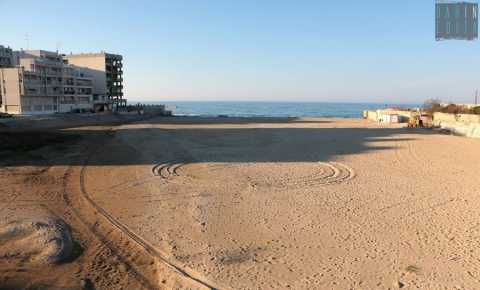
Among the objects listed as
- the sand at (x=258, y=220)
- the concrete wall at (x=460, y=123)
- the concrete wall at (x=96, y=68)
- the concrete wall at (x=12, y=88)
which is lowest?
the sand at (x=258, y=220)

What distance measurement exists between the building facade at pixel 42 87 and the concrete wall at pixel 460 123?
177 feet

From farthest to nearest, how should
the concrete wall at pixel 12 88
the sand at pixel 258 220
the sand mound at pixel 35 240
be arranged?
the concrete wall at pixel 12 88
the sand mound at pixel 35 240
the sand at pixel 258 220

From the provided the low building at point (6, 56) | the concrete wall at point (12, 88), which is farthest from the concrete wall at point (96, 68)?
the concrete wall at point (12, 88)

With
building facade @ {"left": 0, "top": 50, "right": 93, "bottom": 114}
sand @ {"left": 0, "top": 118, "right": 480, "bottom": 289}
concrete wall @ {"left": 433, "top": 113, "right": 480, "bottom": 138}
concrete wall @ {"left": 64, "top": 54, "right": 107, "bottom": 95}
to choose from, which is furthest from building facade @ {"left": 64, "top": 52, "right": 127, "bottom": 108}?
sand @ {"left": 0, "top": 118, "right": 480, "bottom": 289}

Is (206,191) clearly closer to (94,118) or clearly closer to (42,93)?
(94,118)

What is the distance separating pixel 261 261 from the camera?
6379 millimetres

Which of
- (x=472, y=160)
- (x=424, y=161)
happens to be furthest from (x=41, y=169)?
(x=472, y=160)

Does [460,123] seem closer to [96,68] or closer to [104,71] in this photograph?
[104,71]

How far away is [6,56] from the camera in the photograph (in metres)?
73.8

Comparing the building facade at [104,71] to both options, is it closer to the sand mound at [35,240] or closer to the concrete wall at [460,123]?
the concrete wall at [460,123]

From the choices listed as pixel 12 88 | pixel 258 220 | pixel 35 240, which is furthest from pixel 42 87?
pixel 258 220

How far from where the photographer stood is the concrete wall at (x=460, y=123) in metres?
28.2

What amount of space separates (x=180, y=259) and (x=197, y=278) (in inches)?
30.2

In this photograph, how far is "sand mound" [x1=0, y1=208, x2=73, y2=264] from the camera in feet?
21.1
